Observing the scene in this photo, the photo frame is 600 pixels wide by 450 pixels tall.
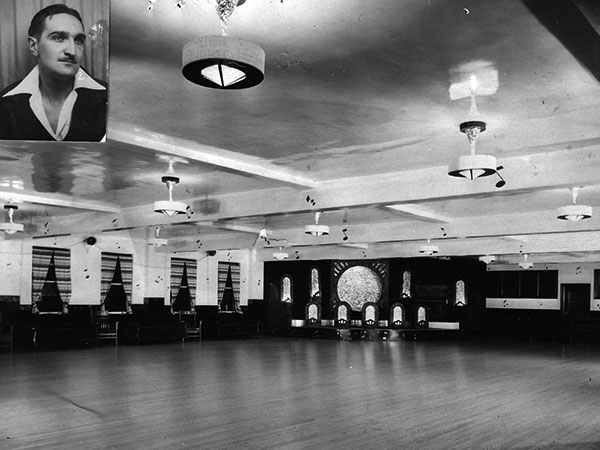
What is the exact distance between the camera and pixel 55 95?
3.23 m

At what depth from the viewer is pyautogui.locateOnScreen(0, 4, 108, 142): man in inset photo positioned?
3.19 m

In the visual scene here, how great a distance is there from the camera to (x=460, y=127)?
20.4 ft

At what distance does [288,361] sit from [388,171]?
5.24 m

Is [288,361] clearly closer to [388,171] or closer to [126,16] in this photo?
[388,171]

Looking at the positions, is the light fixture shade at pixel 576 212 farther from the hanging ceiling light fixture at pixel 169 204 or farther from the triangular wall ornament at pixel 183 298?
the triangular wall ornament at pixel 183 298

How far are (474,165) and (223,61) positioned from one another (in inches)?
141

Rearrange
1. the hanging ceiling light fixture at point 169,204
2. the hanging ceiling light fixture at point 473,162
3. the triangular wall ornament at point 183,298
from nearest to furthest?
the hanging ceiling light fixture at point 473,162
the hanging ceiling light fixture at point 169,204
the triangular wall ornament at point 183,298

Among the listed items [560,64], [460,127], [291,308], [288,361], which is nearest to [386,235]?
[288,361]

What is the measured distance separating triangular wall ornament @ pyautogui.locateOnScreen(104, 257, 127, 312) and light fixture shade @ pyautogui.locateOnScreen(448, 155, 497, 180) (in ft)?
44.7

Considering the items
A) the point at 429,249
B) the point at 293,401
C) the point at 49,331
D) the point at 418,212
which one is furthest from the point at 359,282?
the point at 293,401

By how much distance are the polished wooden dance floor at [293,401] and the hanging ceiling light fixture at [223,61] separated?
3241 mm

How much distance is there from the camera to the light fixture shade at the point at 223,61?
3441 millimetres

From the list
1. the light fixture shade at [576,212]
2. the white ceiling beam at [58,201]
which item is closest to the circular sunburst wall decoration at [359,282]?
the white ceiling beam at [58,201]

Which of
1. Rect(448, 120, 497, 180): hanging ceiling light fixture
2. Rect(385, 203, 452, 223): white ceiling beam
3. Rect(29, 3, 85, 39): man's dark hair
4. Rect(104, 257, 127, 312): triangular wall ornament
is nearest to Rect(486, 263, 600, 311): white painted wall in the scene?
Rect(385, 203, 452, 223): white ceiling beam
